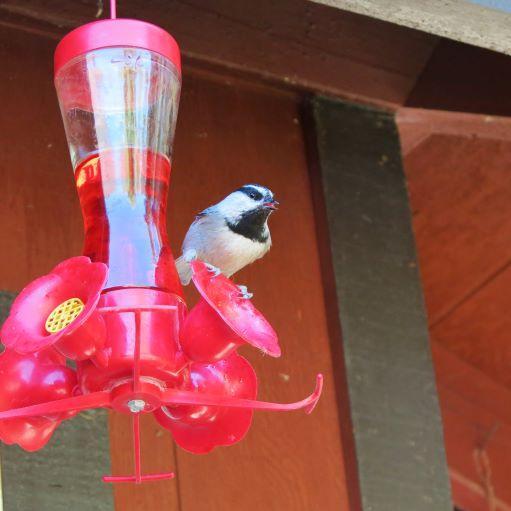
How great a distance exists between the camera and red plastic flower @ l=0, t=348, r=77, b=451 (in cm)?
219

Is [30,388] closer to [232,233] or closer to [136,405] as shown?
[136,405]

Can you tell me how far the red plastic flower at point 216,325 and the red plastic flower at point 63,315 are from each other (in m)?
0.15

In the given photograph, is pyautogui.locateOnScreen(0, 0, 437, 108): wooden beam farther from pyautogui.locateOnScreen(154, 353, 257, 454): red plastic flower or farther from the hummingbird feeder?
pyautogui.locateOnScreen(154, 353, 257, 454): red plastic flower

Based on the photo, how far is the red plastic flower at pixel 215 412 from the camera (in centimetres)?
230

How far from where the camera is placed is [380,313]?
3.59 meters

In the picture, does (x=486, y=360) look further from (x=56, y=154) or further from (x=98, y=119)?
(x=98, y=119)

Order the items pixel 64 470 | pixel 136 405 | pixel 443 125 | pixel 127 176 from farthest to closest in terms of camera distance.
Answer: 1. pixel 443 125
2. pixel 64 470
3. pixel 127 176
4. pixel 136 405

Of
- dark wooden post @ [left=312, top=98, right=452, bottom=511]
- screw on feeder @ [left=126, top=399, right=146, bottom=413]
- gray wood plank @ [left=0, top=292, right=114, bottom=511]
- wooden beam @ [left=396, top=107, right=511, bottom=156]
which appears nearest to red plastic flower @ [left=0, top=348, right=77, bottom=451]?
screw on feeder @ [left=126, top=399, right=146, bottom=413]

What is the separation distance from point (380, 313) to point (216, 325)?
1472 millimetres

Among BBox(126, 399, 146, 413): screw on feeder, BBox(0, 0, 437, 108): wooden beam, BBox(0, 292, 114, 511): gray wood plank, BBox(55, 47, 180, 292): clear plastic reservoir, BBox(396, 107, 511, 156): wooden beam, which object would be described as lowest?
BBox(126, 399, 146, 413): screw on feeder

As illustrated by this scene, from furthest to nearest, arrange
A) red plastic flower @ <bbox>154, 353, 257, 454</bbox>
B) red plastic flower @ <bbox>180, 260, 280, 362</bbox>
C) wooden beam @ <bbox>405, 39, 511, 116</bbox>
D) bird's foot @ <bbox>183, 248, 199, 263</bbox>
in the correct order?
1. wooden beam @ <bbox>405, 39, 511, 116</bbox>
2. bird's foot @ <bbox>183, 248, 199, 263</bbox>
3. red plastic flower @ <bbox>154, 353, 257, 454</bbox>
4. red plastic flower @ <bbox>180, 260, 280, 362</bbox>

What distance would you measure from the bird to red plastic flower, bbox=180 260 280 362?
3.24 ft

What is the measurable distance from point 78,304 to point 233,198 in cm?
134

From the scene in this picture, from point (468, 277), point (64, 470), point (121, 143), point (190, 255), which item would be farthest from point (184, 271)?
point (468, 277)
